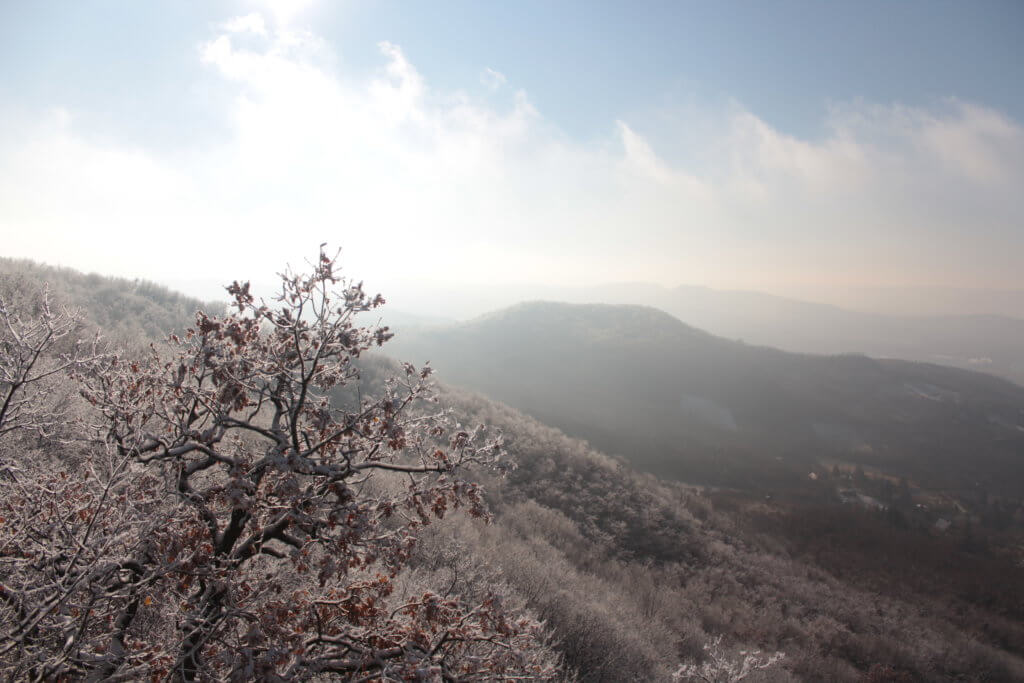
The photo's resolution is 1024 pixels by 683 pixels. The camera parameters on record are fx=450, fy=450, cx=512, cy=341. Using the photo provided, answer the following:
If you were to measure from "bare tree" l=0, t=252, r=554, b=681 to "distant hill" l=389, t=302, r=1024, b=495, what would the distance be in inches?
1203

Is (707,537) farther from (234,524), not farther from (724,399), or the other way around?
(724,399)

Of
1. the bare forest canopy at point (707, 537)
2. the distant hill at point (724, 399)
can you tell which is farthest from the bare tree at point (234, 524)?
the distant hill at point (724, 399)

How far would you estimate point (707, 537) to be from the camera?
15.9m

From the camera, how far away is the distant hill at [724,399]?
125 feet

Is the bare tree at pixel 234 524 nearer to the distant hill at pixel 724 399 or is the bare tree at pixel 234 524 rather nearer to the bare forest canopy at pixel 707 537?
the bare forest canopy at pixel 707 537

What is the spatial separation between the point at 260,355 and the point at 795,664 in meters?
12.0

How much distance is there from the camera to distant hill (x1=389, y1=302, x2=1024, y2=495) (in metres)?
38.2

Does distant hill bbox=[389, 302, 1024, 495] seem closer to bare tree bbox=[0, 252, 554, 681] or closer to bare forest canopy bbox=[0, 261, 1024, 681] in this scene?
bare forest canopy bbox=[0, 261, 1024, 681]

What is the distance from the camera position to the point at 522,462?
16812 mm

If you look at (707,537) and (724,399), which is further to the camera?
(724,399)

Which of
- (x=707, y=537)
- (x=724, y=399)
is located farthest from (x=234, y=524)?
(x=724, y=399)

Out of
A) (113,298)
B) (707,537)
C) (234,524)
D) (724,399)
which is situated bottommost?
(724,399)

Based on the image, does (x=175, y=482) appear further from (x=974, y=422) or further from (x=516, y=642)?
(x=974, y=422)

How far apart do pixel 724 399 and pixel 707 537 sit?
39.3m
